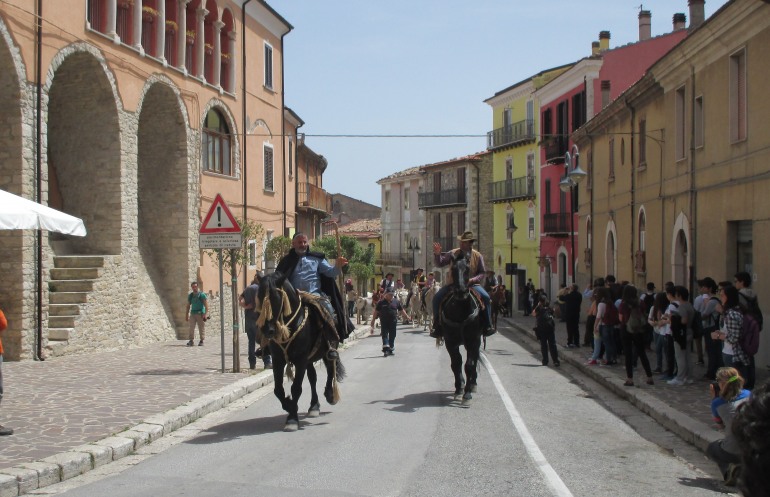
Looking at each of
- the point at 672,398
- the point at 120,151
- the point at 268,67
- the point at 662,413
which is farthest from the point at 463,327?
the point at 268,67

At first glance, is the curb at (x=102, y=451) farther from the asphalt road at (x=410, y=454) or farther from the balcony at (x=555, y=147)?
the balcony at (x=555, y=147)

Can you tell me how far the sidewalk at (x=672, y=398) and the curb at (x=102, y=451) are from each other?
5.92 meters

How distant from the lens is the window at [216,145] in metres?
27.7

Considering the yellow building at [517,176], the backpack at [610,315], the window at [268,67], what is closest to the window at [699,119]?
the backpack at [610,315]

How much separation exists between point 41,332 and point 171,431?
8.78 m

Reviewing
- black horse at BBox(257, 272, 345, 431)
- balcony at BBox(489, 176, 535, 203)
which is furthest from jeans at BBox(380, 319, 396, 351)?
balcony at BBox(489, 176, 535, 203)

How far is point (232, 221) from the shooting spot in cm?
1511

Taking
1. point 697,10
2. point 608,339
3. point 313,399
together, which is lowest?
point 313,399

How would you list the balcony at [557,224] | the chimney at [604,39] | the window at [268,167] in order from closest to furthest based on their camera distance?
the window at [268,167], the balcony at [557,224], the chimney at [604,39]

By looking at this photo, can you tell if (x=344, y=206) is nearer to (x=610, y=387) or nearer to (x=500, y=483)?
(x=610, y=387)

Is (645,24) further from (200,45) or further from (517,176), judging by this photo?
(200,45)

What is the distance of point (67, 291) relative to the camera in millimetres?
20516

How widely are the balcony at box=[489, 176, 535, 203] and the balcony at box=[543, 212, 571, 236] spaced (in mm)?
4948

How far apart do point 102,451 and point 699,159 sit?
15.0 m
